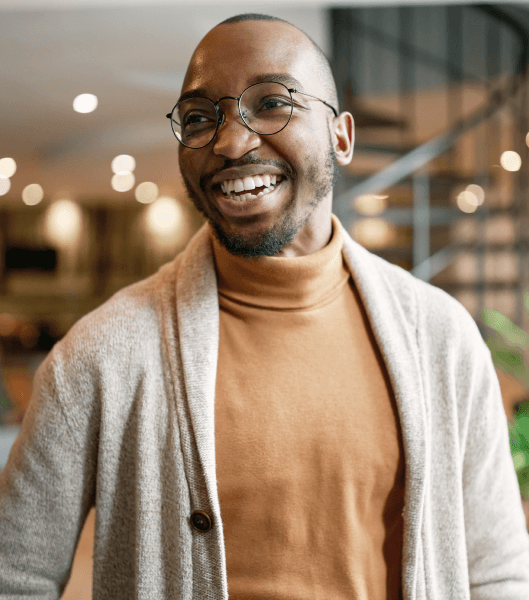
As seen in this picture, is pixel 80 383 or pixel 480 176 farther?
pixel 480 176

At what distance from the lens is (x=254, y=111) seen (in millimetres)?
845

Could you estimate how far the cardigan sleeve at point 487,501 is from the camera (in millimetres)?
954

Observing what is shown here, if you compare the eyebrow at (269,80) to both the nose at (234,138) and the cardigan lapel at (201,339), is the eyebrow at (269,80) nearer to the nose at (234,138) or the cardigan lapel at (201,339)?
the nose at (234,138)

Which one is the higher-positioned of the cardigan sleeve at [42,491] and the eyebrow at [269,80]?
the eyebrow at [269,80]

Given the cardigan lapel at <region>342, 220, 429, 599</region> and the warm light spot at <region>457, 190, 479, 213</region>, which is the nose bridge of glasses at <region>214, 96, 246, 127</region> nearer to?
the cardigan lapel at <region>342, 220, 429, 599</region>

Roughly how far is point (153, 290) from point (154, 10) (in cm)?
283

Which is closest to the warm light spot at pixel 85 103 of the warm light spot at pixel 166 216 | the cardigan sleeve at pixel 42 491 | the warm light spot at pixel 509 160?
the warm light spot at pixel 166 216

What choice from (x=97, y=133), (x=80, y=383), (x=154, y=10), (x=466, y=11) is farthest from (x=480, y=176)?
(x=80, y=383)

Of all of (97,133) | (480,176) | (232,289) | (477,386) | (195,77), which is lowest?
(477,386)

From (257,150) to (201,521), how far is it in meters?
0.58

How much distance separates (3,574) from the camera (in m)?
0.83

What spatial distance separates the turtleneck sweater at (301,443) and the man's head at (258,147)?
7cm

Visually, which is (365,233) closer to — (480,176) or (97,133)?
(480,176)

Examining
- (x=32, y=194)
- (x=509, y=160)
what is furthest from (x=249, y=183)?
(x=32, y=194)
